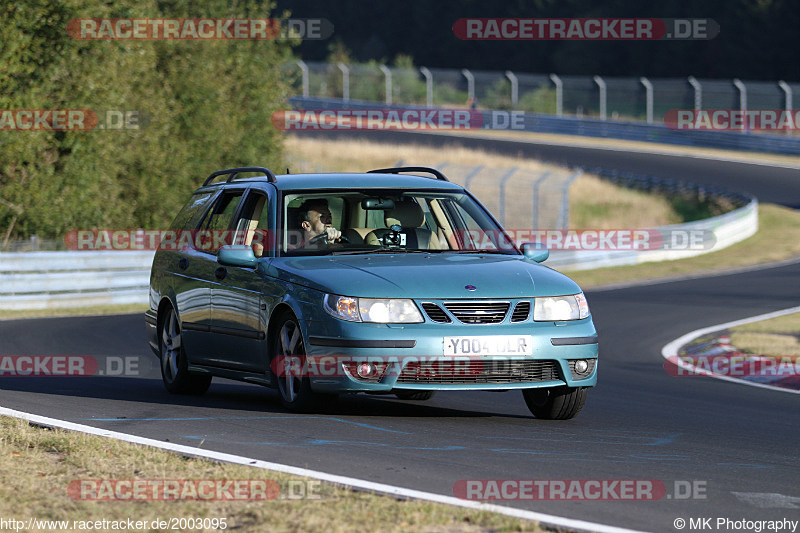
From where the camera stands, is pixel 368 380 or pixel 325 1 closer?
pixel 368 380

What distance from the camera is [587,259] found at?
28.9 meters

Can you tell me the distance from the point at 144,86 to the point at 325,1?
5951 centimetres

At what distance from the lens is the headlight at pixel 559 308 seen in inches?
332

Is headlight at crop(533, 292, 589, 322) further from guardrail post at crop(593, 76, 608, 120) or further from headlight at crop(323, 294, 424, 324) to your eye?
guardrail post at crop(593, 76, 608, 120)

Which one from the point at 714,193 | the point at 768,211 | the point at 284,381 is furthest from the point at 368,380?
the point at 714,193

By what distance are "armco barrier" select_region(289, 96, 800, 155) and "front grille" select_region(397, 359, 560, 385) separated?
4543 centimetres

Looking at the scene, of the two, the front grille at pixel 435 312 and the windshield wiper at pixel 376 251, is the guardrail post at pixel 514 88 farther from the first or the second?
the front grille at pixel 435 312

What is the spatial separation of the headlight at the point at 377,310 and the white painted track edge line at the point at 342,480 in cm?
145

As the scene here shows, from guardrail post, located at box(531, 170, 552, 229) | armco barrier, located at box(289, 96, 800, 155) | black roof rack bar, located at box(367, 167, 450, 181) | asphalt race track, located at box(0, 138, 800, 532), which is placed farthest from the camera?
armco barrier, located at box(289, 96, 800, 155)

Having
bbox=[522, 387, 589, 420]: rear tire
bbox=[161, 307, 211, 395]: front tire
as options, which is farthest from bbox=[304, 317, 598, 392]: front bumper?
bbox=[161, 307, 211, 395]: front tire

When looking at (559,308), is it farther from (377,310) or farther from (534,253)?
(377,310)

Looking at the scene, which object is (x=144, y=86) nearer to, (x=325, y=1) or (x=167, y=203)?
(x=167, y=203)

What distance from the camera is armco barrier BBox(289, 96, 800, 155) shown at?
171ft

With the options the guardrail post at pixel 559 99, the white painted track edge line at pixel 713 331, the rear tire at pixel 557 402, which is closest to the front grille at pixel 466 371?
the rear tire at pixel 557 402
